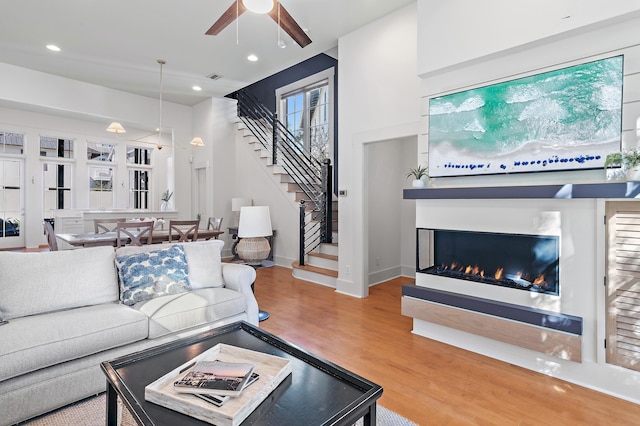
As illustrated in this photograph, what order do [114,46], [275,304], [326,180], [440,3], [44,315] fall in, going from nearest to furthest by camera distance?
[44,315] < [440,3] < [275,304] < [114,46] < [326,180]

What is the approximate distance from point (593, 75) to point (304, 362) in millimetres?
2835

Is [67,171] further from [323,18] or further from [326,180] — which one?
[323,18]

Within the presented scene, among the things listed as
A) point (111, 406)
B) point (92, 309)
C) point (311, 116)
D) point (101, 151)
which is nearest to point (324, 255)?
point (311, 116)

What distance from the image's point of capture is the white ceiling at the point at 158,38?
13.4 ft

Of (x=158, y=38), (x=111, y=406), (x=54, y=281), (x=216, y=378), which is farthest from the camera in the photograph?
(x=158, y=38)

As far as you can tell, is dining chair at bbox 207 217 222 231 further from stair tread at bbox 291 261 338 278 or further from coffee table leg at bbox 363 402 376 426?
coffee table leg at bbox 363 402 376 426

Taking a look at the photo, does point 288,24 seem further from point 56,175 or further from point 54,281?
point 56,175

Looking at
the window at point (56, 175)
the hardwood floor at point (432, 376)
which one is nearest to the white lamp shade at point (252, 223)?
the hardwood floor at point (432, 376)

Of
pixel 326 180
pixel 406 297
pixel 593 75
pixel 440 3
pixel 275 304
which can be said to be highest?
pixel 440 3

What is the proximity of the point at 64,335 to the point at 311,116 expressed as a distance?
19.5 ft

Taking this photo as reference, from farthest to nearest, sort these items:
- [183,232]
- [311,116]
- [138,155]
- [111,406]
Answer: [138,155]
[311,116]
[183,232]
[111,406]

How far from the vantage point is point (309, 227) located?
611 centimetres

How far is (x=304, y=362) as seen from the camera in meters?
1.62

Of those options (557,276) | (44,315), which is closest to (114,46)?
(44,315)
